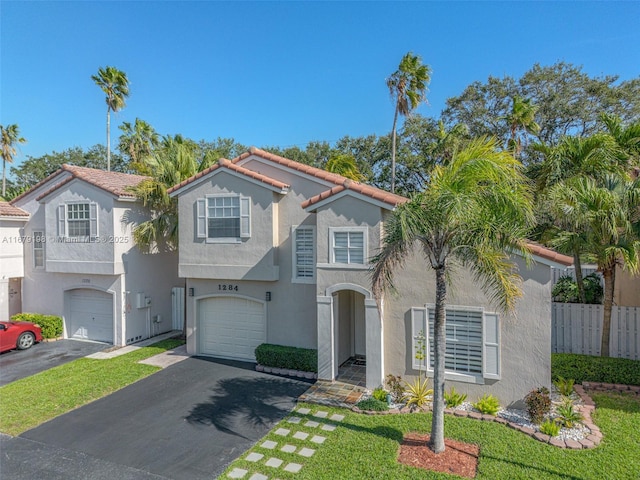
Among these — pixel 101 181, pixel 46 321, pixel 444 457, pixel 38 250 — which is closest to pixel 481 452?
pixel 444 457

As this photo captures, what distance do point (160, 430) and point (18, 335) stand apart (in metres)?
11.4

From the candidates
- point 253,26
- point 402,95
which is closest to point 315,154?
point 402,95

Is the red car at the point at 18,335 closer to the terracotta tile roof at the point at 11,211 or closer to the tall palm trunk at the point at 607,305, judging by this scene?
the terracotta tile roof at the point at 11,211

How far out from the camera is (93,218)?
16906mm

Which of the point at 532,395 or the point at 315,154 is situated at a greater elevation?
the point at 315,154

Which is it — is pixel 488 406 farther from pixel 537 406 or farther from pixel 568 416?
pixel 568 416

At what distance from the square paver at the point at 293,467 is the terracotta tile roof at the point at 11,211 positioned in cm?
1911

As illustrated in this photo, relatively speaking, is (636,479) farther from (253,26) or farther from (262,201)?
(253,26)

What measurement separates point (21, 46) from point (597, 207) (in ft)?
65.8

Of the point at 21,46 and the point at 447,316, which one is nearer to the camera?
the point at 447,316

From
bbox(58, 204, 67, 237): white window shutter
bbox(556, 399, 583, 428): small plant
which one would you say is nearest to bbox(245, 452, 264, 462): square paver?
bbox(556, 399, 583, 428): small plant

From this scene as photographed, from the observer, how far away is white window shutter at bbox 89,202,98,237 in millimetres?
16859

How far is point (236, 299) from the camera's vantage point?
608 inches

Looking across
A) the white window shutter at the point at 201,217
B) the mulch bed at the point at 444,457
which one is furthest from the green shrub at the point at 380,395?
the white window shutter at the point at 201,217
